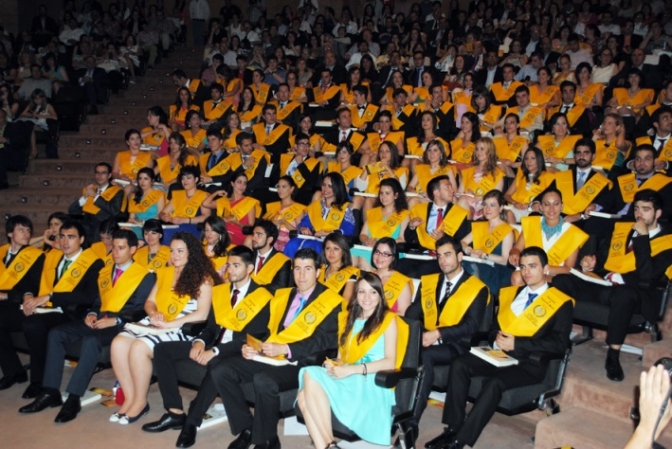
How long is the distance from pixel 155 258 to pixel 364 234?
1832 mm

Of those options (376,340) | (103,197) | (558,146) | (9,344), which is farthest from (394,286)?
→ (103,197)

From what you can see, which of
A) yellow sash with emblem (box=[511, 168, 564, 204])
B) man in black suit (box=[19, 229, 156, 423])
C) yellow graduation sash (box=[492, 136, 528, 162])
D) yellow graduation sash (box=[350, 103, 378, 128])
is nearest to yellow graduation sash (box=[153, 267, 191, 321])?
man in black suit (box=[19, 229, 156, 423])

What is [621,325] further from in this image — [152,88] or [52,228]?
[152,88]

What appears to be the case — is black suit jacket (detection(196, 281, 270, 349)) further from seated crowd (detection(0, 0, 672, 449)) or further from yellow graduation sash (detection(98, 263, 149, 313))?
yellow graduation sash (detection(98, 263, 149, 313))

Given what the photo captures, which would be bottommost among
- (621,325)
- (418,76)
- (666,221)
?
(621,325)

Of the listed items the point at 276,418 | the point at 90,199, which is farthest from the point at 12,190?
the point at 276,418

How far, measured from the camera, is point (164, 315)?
5707mm

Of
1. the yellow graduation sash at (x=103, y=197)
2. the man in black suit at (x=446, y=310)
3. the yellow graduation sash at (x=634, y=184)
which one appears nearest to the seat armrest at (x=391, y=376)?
the man in black suit at (x=446, y=310)

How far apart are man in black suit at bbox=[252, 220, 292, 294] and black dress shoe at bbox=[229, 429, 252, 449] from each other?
1.42 meters

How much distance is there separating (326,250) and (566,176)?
2.68 meters

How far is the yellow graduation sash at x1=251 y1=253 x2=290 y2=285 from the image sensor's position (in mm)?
6227

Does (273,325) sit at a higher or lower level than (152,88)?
lower

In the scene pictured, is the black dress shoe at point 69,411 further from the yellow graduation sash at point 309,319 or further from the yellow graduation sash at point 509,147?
the yellow graduation sash at point 509,147

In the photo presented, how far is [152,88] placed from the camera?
1309 cm
